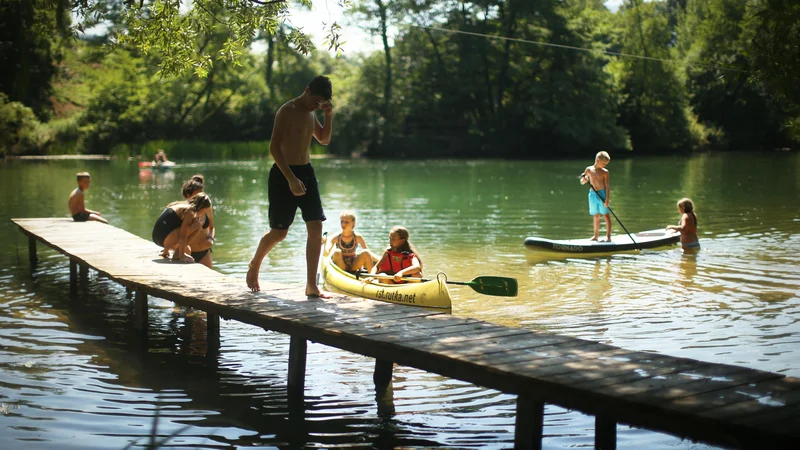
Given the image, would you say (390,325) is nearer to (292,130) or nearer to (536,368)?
(536,368)

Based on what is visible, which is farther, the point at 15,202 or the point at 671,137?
the point at 671,137

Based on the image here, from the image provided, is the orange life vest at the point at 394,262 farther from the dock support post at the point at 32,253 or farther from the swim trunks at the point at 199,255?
the dock support post at the point at 32,253

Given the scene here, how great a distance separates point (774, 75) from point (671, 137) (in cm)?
5403

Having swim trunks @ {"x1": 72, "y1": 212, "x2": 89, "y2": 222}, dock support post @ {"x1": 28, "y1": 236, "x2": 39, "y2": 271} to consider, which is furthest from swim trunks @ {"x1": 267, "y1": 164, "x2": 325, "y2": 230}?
swim trunks @ {"x1": 72, "y1": 212, "x2": 89, "y2": 222}

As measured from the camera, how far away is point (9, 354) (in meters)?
8.16

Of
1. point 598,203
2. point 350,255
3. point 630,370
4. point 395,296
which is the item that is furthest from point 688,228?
point 630,370

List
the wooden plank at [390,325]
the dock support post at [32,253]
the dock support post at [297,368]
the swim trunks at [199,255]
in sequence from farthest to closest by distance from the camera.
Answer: the dock support post at [32,253] → the swim trunks at [199,255] → the dock support post at [297,368] → the wooden plank at [390,325]

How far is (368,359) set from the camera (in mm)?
8078

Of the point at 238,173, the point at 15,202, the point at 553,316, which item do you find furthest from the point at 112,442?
the point at 238,173

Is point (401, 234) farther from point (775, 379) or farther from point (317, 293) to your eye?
point (775, 379)

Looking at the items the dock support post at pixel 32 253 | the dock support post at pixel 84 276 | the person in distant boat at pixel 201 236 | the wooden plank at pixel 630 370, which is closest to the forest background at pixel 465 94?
the dock support post at pixel 32 253

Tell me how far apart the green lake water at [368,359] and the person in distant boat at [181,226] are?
30.8 inches

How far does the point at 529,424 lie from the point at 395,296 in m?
3.81

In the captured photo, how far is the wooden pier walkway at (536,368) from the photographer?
440 centimetres
